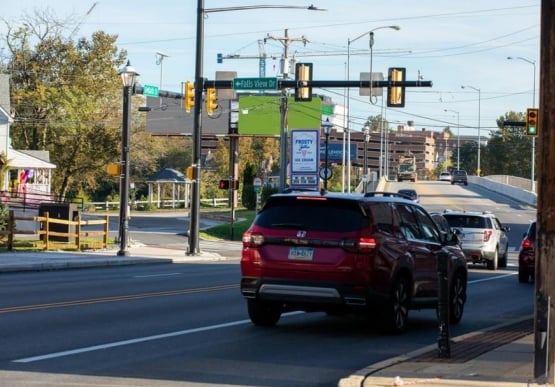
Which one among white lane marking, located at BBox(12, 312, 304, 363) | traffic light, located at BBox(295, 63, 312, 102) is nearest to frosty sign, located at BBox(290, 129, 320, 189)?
traffic light, located at BBox(295, 63, 312, 102)

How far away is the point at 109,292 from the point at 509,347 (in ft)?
31.2

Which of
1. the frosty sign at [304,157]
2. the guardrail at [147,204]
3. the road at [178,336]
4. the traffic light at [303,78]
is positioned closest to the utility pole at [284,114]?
the frosty sign at [304,157]

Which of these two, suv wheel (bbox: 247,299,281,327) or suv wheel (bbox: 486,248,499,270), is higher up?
suv wheel (bbox: 247,299,281,327)

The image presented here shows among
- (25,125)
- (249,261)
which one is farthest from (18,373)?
(25,125)

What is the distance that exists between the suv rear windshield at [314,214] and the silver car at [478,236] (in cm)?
1653

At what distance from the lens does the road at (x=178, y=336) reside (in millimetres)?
10508

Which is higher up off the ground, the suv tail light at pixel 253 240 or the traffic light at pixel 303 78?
the traffic light at pixel 303 78

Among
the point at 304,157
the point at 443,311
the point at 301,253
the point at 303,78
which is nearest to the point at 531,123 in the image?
the point at 303,78

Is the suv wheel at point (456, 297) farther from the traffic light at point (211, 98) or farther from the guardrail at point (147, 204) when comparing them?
the guardrail at point (147, 204)

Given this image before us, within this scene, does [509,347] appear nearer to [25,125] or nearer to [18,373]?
[18,373]

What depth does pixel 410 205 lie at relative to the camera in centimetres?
1532

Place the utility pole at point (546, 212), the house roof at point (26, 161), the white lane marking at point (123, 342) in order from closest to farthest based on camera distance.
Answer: the utility pole at point (546, 212) → the white lane marking at point (123, 342) → the house roof at point (26, 161)

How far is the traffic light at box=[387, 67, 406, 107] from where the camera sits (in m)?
34.2

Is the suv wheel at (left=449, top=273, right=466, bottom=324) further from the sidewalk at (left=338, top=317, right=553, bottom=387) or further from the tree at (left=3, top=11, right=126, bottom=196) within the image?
the tree at (left=3, top=11, right=126, bottom=196)
